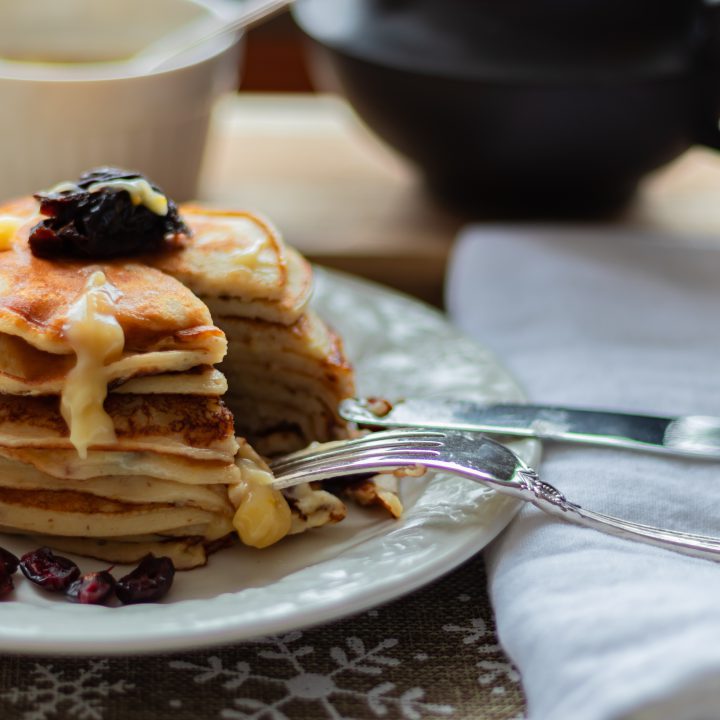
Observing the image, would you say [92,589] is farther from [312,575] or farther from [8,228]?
A: [8,228]

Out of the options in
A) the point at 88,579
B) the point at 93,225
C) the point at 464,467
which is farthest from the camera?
the point at 93,225

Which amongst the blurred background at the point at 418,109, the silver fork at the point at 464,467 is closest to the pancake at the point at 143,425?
the silver fork at the point at 464,467

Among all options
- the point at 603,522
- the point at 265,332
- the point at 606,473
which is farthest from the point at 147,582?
the point at 606,473

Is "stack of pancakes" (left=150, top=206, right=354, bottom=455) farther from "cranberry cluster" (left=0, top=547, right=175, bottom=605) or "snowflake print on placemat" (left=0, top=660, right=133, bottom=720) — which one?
"snowflake print on placemat" (left=0, top=660, right=133, bottom=720)

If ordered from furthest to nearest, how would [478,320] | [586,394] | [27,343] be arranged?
[478,320] → [586,394] → [27,343]

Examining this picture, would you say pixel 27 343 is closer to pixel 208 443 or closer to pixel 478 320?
pixel 208 443

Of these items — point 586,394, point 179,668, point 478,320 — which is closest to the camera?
point 179,668

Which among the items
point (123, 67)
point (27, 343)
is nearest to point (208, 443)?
point (27, 343)
